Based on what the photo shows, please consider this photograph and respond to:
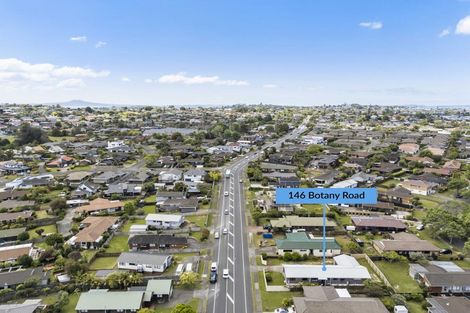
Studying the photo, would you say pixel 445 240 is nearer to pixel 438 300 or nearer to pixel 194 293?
pixel 438 300

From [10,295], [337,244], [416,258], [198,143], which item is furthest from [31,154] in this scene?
[416,258]

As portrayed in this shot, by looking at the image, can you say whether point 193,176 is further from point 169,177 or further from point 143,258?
point 143,258

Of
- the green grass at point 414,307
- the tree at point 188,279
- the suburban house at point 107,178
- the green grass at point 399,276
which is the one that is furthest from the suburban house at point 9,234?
the green grass at point 414,307

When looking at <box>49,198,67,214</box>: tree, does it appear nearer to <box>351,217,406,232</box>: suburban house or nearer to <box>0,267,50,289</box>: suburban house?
<box>0,267,50,289</box>: suburban house

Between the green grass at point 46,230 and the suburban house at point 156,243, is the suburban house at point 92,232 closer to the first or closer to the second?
the green grass at point 46,230

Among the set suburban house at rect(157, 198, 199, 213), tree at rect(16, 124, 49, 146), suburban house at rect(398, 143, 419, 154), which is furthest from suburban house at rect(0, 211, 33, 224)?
suburban house at rect(398, 143, 419, 154)

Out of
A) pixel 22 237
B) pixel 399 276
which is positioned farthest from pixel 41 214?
pixel 399 276
